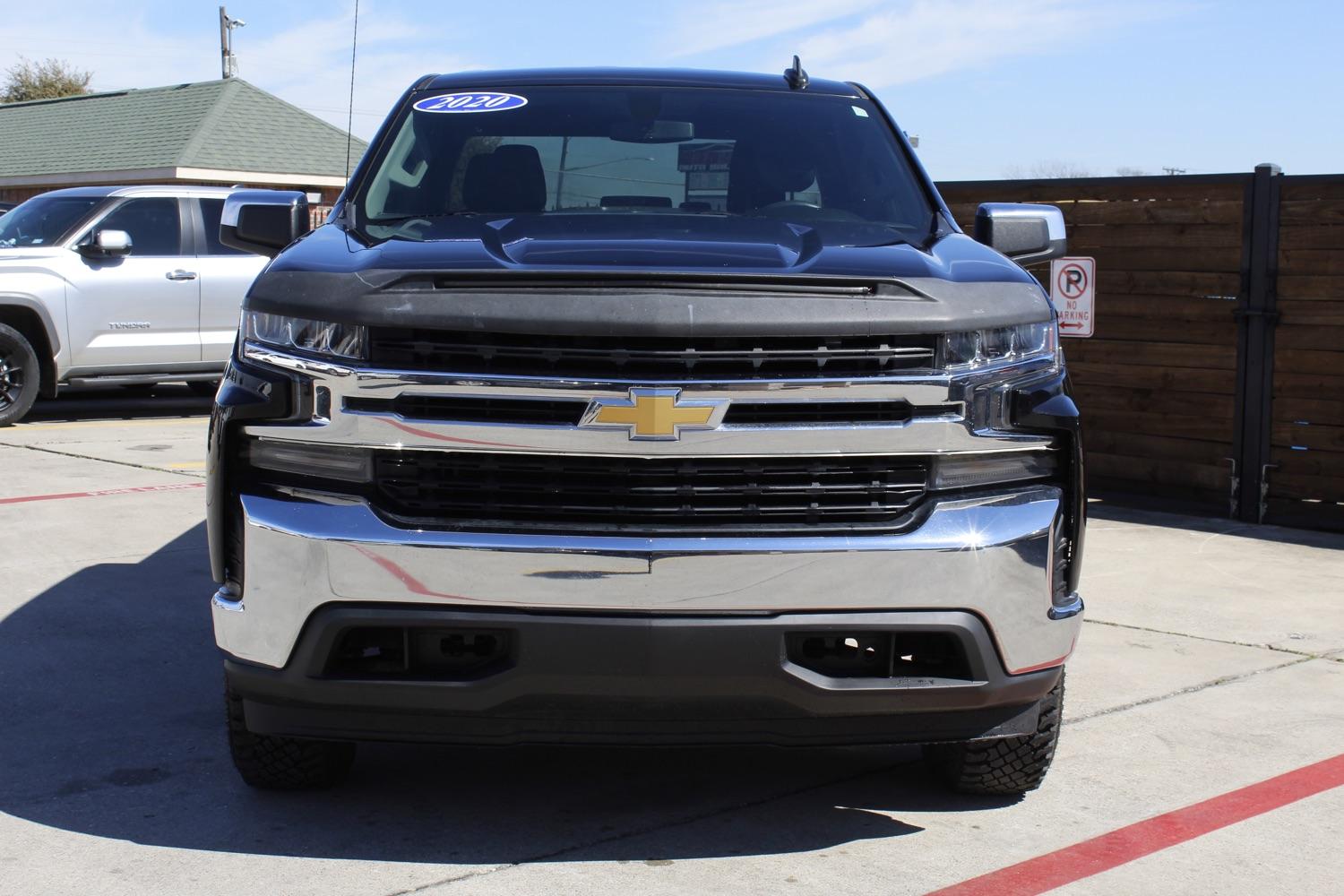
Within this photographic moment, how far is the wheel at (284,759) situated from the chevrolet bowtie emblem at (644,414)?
1227 mm

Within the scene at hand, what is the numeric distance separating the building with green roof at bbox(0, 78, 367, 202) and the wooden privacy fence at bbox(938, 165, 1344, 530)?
21.5 m

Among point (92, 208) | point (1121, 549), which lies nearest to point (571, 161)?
point (1121, 549)

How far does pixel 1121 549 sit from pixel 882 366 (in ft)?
16.9

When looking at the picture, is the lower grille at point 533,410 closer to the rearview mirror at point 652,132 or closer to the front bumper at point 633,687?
the front bumper at point 633,687

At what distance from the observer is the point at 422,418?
3535 mm

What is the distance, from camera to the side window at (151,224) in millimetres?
13727

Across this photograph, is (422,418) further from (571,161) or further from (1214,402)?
(1214,402)

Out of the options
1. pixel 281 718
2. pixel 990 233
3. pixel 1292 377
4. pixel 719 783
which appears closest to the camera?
pixel 281 718

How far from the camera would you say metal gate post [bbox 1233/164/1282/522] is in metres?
9.02

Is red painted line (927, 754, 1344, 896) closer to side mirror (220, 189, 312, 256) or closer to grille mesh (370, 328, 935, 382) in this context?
grille mesh (370, 328, 935, 382)

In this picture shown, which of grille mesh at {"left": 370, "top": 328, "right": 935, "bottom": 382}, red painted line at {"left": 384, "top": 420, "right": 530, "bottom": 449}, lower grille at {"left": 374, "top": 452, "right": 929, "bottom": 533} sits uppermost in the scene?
grille mesh at {"left": 370, "top": 328, "right": 935, "bottom": 382}

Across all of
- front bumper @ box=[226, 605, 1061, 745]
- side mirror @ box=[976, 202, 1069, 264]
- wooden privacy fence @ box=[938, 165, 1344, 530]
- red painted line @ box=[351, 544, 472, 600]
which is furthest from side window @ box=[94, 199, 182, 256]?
red painted line @ box=[351, 544, 472, 600]

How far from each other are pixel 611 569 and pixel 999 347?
107 centimetres

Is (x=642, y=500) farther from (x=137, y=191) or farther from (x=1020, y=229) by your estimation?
(x=137, y=191)
